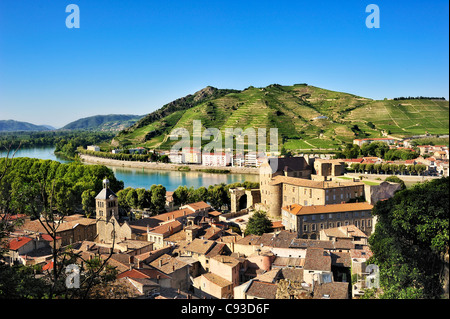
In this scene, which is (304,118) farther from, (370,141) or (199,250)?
(199,250)

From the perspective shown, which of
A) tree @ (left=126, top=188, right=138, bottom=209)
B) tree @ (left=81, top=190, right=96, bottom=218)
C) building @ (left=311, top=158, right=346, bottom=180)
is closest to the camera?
tree @ (left=81, top=190, right=96, bottom=218)

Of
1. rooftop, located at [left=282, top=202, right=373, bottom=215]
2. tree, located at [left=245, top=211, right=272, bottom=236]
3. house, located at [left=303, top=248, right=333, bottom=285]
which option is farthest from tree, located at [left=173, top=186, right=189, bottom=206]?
house, located at [left=303, top=248, right=333, bottom=285]

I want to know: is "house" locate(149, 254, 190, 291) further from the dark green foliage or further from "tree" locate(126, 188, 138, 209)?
"tree" locate(126, 188, 138, 209)

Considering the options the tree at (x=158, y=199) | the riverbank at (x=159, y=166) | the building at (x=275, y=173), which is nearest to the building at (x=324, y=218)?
the building at (x=275, y=173)
